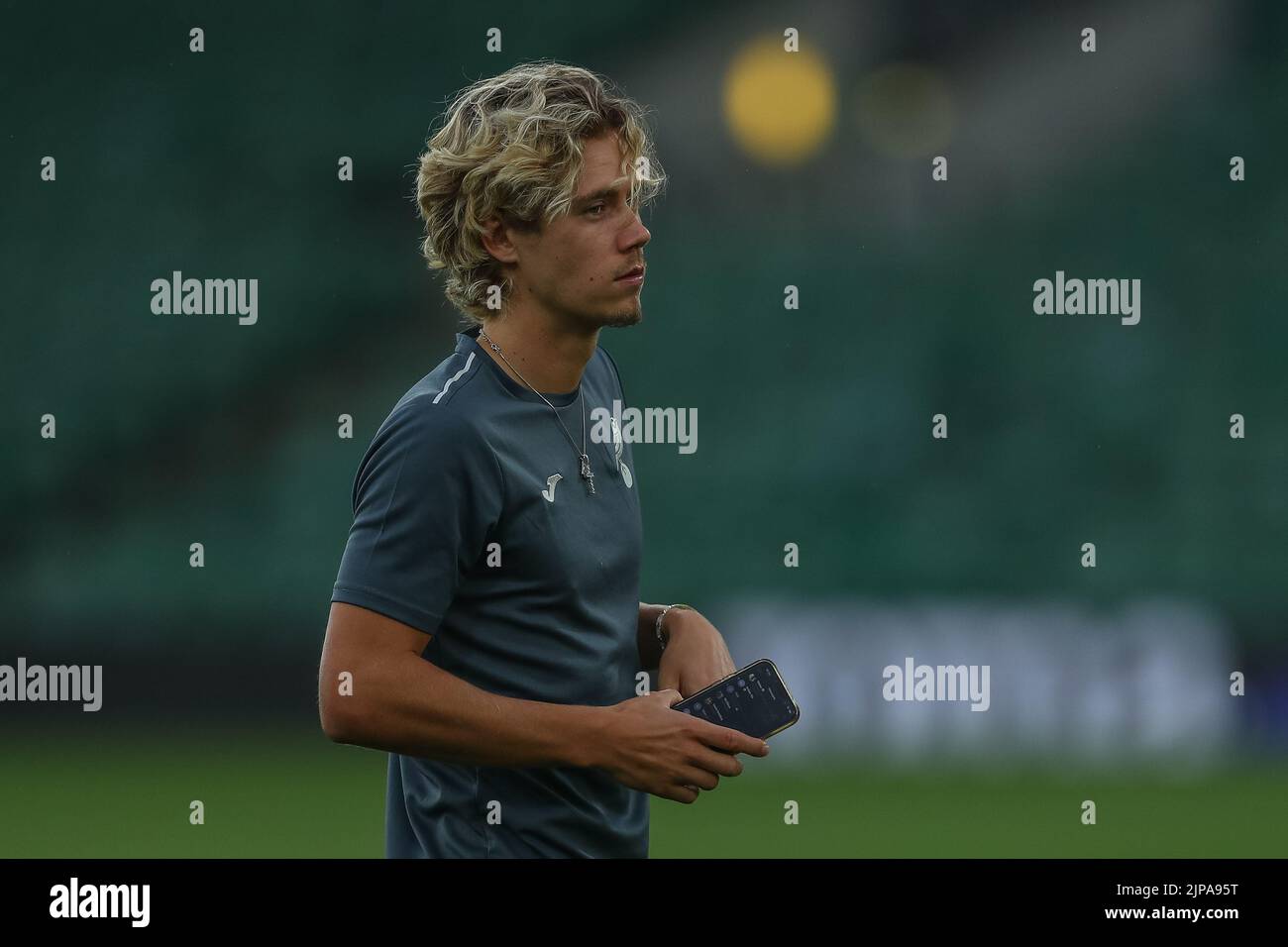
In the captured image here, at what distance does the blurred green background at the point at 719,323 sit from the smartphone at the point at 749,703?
4037 mm

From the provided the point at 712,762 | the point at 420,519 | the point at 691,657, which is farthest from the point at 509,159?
the point at 712,762

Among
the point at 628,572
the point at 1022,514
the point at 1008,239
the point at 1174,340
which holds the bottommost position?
the point at 628,572

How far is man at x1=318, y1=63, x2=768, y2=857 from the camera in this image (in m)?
2.07

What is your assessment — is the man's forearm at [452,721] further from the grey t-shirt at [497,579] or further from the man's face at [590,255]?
the man's face at [590,255]

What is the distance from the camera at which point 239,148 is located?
6723mm

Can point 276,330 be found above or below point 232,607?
above

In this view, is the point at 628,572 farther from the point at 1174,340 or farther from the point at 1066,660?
the point at 1174,340

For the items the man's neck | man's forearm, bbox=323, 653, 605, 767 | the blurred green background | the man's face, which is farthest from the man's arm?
the blurred green background

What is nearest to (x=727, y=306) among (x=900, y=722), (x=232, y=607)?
(x=900, y=722)

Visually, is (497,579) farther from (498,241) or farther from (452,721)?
(498,241)

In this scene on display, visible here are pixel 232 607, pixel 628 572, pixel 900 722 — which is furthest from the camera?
pixel 232 607

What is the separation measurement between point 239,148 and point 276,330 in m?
0.86

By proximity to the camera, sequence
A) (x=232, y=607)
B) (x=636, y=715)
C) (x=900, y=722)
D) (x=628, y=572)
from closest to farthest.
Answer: (x=636, y=715) → (x=628, y=572) → (x=900, y=722) → (x=232, y=607)

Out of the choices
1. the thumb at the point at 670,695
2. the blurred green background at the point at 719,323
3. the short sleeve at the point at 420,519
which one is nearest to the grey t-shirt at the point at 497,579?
the short sleeve at the point at 420,519
